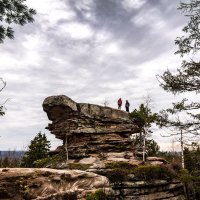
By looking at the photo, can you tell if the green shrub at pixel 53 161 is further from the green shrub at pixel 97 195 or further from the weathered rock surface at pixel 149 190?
the green shrub at pixel 97 195

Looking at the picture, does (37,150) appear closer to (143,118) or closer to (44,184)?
(143,118)

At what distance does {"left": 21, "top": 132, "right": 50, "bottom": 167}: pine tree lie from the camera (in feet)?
138

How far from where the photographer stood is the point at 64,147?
98.4 feet

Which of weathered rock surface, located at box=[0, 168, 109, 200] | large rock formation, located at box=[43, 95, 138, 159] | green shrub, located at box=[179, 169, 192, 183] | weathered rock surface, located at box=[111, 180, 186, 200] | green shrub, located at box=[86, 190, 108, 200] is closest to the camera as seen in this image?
weathered rock surface, located at box=[0, 168, 109, 200]

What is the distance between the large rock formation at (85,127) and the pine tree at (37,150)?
524 inches

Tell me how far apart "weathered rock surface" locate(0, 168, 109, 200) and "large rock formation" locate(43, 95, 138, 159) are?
729 inches

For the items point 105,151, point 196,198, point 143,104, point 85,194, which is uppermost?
point 143,104

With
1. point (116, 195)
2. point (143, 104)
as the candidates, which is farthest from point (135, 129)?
point (116, 195)

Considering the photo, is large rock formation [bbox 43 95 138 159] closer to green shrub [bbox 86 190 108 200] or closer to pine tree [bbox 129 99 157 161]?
pine tree [bbox 129 99 157 161]

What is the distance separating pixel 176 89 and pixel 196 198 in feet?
75.9

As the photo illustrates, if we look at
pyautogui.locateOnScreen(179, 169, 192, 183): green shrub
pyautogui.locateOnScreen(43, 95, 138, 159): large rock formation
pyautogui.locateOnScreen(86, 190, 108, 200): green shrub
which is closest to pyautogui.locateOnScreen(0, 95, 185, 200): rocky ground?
pyautogui.locateOnScreen(43, 95, 138, 159): large rock formation

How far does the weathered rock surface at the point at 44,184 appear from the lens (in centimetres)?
834

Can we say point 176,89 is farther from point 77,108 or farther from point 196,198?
point 196,198

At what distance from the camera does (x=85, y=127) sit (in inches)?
1155
